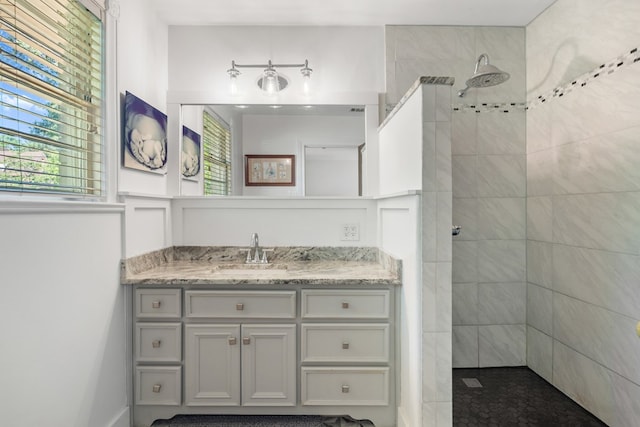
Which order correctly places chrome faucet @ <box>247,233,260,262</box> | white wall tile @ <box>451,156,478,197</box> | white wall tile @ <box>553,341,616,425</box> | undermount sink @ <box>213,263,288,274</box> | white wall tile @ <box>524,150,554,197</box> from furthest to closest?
white wall tile @ <box>451,156,478,197</box> < chrome faucet @ <box>247,233,260,262</box> < white wall tile @ <box>524,150,554,197</box> < undermount sink @ <box>213,263,288,274</box> < white wall tile @ <box>553,341,616,425</box>

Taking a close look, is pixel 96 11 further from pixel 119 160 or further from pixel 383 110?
pixel 383 110

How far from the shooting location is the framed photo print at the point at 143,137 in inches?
72.1

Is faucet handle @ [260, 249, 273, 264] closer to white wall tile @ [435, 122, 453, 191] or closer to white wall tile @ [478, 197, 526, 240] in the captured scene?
white wall tile @ [435, 122, 453, 191]

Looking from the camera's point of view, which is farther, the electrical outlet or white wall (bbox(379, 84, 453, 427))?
the electrical outlet

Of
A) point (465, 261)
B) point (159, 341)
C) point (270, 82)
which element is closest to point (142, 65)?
point (270, 82)

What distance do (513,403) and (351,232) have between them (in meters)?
1.41

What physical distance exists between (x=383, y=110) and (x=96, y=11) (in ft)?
5.64

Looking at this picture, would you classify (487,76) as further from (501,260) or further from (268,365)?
(268,365)

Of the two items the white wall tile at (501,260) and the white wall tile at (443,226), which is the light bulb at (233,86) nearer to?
the white wall tile at (443,226)

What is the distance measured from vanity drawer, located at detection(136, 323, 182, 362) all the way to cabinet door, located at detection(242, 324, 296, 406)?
1.24 feet

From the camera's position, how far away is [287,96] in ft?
7.75

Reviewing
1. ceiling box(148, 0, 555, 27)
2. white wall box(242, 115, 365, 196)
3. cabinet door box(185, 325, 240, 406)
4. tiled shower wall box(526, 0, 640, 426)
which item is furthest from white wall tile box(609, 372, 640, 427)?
ceiling box(148, 0, 555, 27)

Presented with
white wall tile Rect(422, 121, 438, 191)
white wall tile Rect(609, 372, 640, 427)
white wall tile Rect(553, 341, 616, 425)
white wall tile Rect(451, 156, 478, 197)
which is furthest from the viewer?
A: white wall tile Rect(451, 156, 478, 197)

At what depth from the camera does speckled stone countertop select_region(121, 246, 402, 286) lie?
5.89ft
